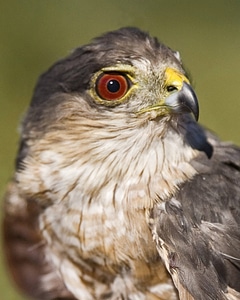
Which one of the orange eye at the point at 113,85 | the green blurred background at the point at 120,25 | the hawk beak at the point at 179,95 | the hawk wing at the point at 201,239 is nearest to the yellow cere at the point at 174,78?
the hawk beak at the point at 179,95

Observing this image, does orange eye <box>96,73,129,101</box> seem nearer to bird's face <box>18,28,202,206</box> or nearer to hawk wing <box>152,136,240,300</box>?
bird's face <box>18,28,202,206</box>

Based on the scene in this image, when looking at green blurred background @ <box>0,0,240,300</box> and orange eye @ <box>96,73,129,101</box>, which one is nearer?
orange eye @ <box>96,73,129,101</box>

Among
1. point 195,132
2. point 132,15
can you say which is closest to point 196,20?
point 132,15

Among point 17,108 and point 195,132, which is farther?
point 17,108

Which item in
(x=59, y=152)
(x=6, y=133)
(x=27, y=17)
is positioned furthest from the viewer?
(x=27, y=17)

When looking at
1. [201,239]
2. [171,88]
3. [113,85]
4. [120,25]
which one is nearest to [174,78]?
[171,88]

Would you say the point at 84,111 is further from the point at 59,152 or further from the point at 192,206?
the point at 192,206

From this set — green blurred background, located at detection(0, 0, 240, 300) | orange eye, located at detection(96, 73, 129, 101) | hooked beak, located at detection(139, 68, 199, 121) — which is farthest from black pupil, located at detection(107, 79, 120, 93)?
green blurred background, located at detection(0, 0, 240, 300)
